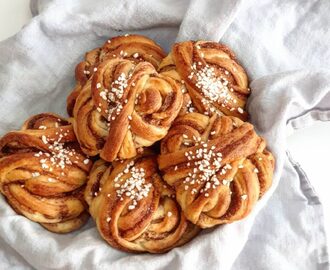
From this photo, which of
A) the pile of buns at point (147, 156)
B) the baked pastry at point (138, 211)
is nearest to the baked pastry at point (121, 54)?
the pile of buns at point (147, 156)

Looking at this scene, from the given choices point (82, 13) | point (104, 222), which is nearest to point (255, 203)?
point (104, 222)

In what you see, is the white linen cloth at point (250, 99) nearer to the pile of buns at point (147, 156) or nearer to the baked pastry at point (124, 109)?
the pile of buns at point (147, 156)

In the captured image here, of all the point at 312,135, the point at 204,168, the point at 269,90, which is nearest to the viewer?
the point at 204,168

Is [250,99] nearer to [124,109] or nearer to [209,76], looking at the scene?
[209,76]

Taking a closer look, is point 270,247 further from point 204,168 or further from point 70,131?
point 70,131

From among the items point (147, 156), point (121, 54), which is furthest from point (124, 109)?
point (121, 54)

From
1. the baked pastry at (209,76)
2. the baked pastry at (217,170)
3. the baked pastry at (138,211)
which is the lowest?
the baked pastry at (138,211)
